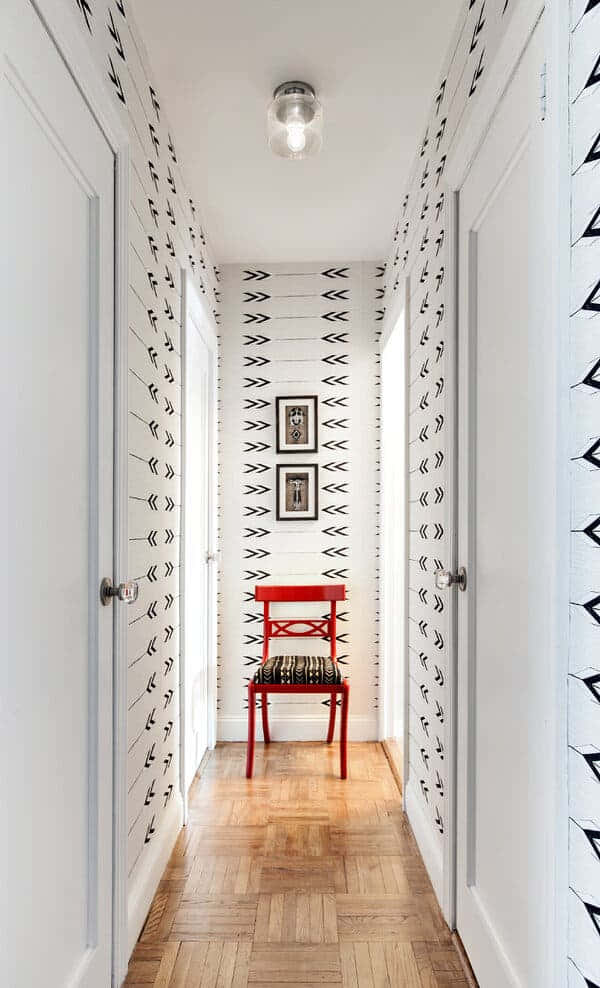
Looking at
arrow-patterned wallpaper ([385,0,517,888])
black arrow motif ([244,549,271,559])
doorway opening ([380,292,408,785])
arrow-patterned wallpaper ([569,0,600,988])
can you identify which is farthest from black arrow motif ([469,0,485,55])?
A: black arrow motif ([244,549,271,559])

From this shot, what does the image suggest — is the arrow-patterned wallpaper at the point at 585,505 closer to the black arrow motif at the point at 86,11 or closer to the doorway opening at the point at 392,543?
the black arrow motif at the point at 86,11

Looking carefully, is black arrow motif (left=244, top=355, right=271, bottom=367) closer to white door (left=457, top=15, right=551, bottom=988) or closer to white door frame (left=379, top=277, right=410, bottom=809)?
white door frame (left=379, top=277, right=410, bottom=809)

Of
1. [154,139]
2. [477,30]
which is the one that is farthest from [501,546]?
[154,139]

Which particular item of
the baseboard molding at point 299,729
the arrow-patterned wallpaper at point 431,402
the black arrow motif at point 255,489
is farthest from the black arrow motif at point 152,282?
the baseboard molding at point 299,729

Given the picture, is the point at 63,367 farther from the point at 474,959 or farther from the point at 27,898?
the point at 474,959

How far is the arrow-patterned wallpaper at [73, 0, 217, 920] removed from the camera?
5.90 feet

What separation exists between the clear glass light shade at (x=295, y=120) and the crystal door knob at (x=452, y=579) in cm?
144

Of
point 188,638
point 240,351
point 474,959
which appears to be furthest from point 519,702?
point 240,351

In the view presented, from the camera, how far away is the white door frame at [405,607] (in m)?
2.68

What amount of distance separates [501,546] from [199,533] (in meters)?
2.00

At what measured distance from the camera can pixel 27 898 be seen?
112cm

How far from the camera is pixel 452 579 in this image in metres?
1.75

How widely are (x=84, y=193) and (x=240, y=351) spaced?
7.45ft

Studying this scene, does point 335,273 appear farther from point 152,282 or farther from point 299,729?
point 299,729
